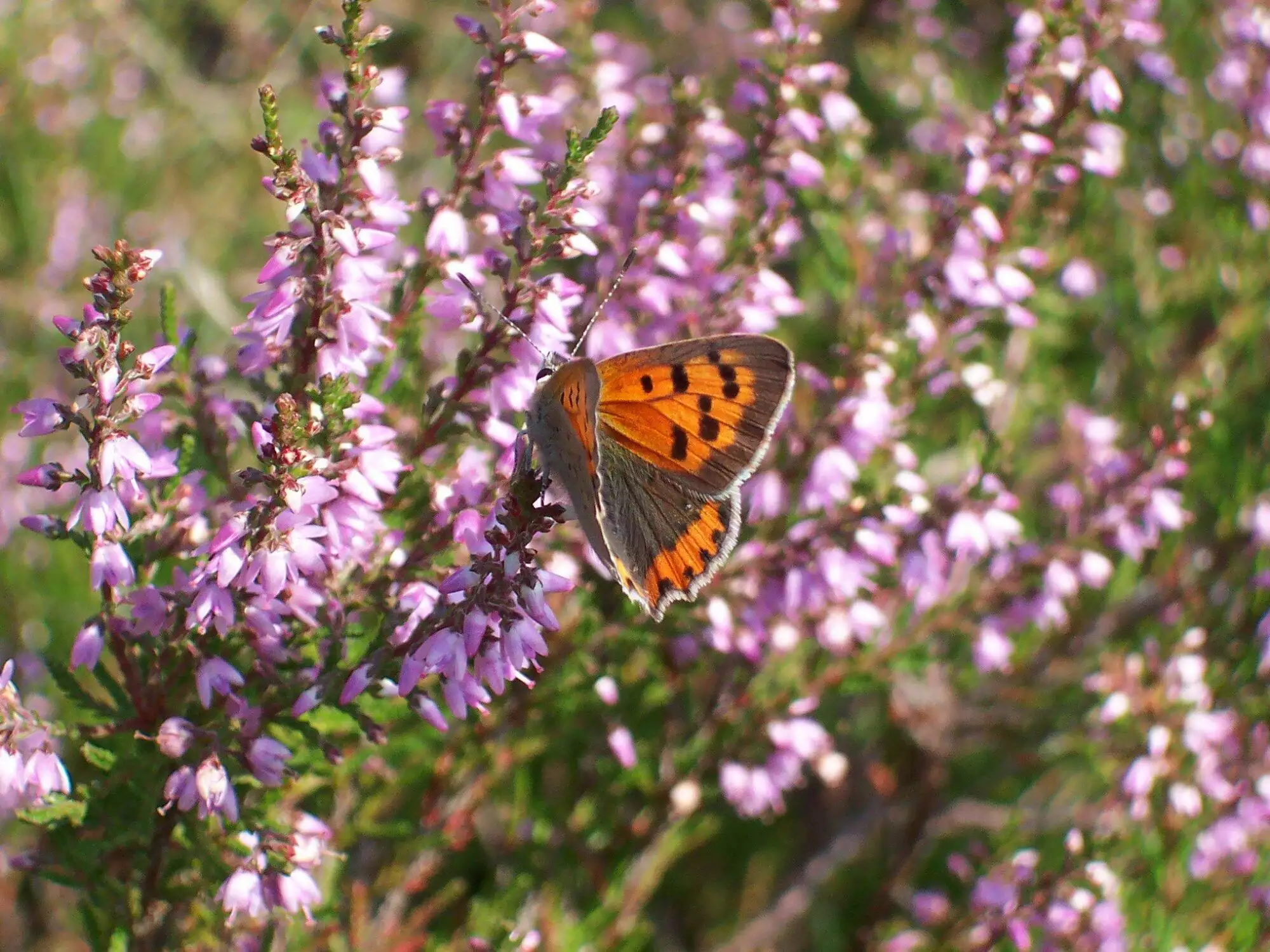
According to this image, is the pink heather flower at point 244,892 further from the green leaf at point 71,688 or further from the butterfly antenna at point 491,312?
the butterfly antenna at point 491,312

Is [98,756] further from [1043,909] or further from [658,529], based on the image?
[1043,909]

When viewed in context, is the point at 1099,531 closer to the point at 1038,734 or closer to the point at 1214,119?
the point at 1038,734

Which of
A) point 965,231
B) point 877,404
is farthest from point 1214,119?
point 877,404

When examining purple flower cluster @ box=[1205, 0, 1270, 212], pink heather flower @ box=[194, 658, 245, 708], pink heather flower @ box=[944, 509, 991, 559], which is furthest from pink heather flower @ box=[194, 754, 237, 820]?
purple flower cluster @ box=[1205, 0, 1270, 212]

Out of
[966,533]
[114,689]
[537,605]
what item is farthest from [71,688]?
[966,533]

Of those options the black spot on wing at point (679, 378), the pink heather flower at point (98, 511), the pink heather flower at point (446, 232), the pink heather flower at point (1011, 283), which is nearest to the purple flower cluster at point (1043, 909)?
the pink heather flower at point (1011, 283)

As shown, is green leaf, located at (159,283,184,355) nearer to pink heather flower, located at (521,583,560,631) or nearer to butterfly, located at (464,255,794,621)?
butterfly, located at (464,255,794,621)
